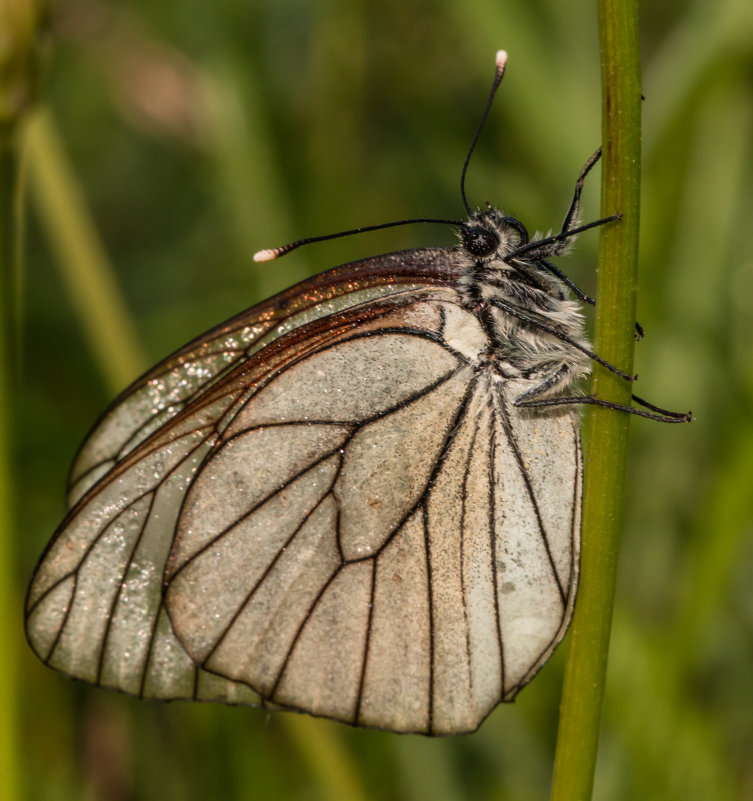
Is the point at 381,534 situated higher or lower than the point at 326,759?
higher

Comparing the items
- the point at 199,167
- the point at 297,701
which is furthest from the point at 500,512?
the point at 199,167

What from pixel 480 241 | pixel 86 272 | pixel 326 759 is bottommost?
pixel 326 759

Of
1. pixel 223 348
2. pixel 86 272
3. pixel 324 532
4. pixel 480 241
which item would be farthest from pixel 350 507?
pixel 86 272

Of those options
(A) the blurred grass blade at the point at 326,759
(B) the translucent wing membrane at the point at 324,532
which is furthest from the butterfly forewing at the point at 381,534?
(A) the blurred grass blade at the point at 326,759

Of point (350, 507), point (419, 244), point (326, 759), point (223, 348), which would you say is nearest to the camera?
point (350, 507)

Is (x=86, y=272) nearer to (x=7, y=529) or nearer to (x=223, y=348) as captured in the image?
(x=223, y=348)

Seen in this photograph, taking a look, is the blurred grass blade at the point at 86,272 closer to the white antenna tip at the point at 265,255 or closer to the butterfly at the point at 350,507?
the butterfly at the point at 350,507

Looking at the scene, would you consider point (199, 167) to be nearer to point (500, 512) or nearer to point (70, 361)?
point (70, 361)
